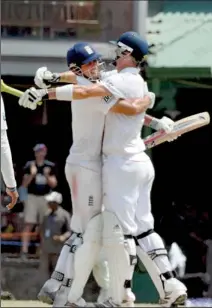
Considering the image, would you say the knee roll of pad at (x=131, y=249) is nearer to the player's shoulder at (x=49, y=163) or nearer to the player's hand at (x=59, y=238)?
the player's hand at (x=59, y=238)

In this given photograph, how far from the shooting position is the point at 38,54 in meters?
11.5

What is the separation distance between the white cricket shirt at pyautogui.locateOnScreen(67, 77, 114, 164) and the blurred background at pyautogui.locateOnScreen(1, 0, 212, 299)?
297 centimetres

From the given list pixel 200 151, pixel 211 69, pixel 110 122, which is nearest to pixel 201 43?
pixel 211 69

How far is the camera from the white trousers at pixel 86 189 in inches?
284

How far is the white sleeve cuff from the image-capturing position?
266 inches

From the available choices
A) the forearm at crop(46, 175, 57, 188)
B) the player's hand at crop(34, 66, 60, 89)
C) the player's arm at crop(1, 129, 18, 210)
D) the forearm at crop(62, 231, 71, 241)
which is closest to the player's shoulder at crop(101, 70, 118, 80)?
the player's hand at crop(34, 66, 60, 89)

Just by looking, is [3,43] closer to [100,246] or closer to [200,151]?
[200,151]

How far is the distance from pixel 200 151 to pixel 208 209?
66 cm

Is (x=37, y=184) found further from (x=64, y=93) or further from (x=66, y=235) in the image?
(x=64, y=93)

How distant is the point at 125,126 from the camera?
23.6ft

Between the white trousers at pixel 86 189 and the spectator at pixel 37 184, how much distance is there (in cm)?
312

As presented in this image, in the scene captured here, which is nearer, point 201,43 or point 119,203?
point 119,203

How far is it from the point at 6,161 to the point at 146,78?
4210 mm

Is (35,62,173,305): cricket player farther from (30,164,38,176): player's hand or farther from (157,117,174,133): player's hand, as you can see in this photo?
(30,164,38,176): player's hand
